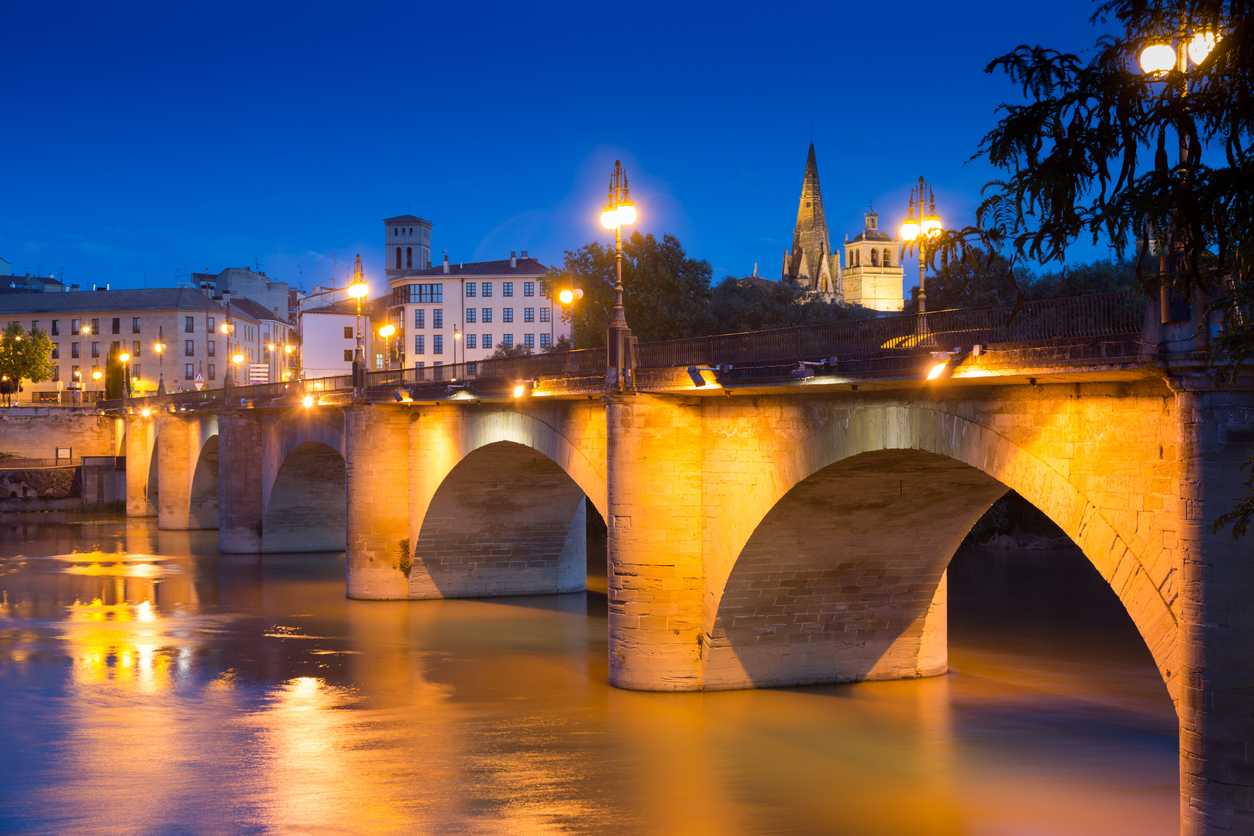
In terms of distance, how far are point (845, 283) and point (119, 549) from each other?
116 meters

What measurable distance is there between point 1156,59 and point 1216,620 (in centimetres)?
527

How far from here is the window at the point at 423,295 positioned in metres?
107

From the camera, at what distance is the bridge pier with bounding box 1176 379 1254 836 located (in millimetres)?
10852

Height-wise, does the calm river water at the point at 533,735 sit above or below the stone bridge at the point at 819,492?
below

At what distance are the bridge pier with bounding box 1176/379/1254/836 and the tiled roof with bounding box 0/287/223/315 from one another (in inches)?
4273

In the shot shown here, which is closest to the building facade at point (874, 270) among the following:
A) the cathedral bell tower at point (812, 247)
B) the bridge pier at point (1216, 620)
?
the cathedral bell tower at point (812, 247)

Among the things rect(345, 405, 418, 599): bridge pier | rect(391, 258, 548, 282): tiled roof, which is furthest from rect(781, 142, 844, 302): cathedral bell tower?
rect(345, 405, 418, 599): bridge pier

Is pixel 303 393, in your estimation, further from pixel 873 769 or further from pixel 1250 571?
pixel 1250 571

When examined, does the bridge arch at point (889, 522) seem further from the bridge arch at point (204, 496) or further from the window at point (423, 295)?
the window at point (423, 295)

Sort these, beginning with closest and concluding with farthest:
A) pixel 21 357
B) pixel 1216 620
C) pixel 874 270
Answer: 1. pixel 1216 620
2. pixel 21 357
3. pixel 874 270

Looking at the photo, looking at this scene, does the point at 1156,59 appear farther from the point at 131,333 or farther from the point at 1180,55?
the point at 131,333

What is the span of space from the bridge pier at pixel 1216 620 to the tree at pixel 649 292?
45092mm

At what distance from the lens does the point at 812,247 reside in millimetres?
157750

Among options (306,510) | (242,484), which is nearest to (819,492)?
(306,510)
